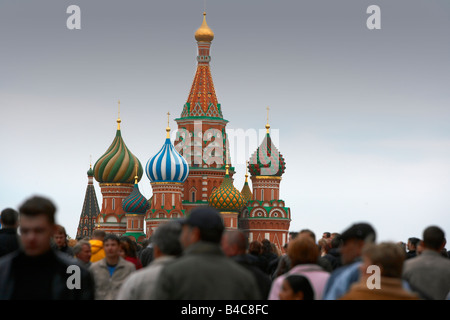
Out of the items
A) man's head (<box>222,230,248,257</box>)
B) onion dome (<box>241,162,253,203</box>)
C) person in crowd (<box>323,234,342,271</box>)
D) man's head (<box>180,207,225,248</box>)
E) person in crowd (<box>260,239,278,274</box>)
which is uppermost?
onion dome (<box>241,162,253,203</box>)

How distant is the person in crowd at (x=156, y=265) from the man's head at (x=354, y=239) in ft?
4.76

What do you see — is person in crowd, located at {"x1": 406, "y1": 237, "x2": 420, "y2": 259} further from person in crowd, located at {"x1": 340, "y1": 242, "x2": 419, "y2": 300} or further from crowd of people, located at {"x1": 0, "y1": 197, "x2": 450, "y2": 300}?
person in crowd, located at {"x1": 340, "y1": 242, "x2": 419, "y2": 300}

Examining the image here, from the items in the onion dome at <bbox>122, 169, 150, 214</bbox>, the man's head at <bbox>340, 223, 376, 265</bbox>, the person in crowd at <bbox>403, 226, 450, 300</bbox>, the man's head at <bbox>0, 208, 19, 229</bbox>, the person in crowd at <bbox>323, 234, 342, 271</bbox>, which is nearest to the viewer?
the man's head at <bbox>340, 223, 376, 265</bbox>

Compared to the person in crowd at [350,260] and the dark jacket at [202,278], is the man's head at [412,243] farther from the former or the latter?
the dark jacket at [202,278]

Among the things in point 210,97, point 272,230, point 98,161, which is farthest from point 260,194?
point 98,161

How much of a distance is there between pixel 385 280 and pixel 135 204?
5623cm

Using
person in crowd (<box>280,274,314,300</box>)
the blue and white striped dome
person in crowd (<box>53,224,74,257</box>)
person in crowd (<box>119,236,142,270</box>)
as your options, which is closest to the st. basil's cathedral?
the blue and white striped dome

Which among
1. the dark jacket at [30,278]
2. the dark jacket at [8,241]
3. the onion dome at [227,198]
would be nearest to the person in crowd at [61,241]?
the dark jacket at [8,241]

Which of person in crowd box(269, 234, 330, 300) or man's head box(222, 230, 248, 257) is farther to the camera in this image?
man's head box(222, 230, 248, 257)

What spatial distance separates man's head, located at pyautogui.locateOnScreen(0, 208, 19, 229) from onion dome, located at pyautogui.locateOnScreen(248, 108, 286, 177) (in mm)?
54304

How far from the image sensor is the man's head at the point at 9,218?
9125 mm

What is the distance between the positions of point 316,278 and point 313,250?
0.87 feet

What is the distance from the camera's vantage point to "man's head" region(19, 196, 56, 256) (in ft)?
20.2
